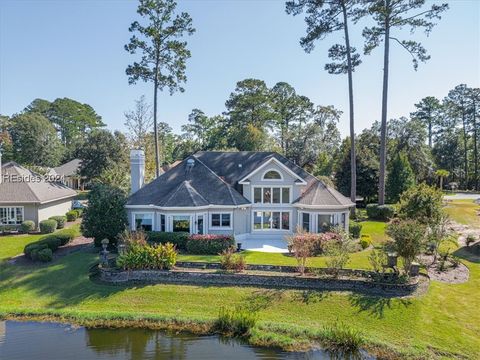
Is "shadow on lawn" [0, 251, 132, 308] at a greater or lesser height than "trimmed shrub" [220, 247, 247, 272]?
lesser

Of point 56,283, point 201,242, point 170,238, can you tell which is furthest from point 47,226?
point 201,242

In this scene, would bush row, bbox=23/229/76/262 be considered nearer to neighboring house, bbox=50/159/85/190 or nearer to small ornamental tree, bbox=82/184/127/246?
small ornamental tree, bbox=82/184/127/246

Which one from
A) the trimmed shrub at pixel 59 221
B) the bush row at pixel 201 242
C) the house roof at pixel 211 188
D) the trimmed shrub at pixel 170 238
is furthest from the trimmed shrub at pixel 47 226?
the bush row at pixel 201 242

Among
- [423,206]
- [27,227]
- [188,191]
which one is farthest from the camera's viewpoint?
[27,227]

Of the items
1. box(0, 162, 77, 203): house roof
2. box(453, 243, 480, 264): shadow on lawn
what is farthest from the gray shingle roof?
box(453, 243, 480, 264): shadow on lawn

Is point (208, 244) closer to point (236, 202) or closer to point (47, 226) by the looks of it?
point (236, 202)

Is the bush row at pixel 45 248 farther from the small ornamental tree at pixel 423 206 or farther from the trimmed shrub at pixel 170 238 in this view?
the small ornamental tree at pixel 423 206

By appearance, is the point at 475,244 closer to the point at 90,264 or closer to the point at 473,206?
the point at 473,206
